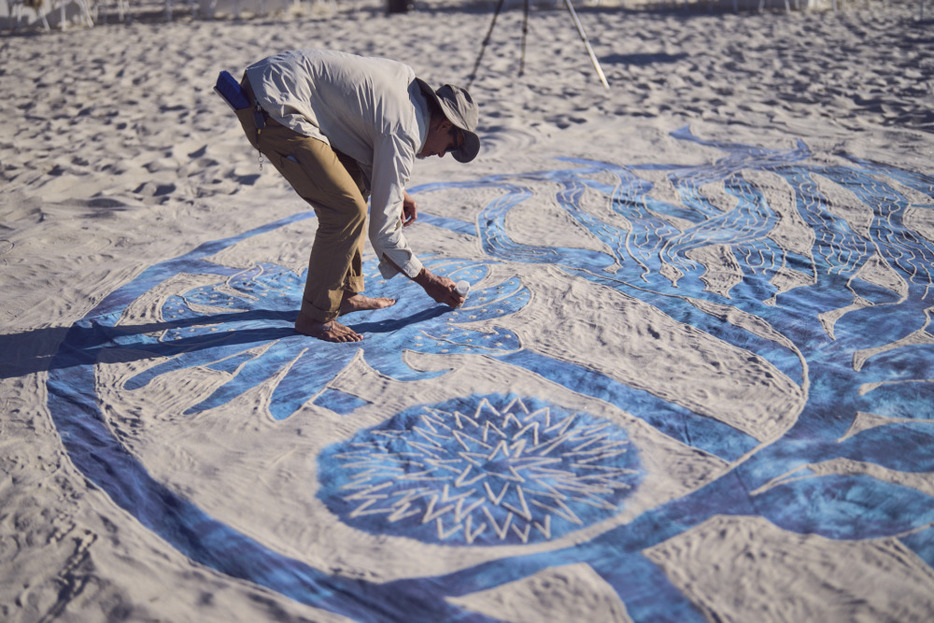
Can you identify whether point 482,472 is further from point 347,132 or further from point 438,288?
point 347,132

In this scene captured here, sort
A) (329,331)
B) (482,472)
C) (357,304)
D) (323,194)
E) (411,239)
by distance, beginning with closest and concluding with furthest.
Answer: (482,472) → (323,194) → (329,331) → (357,304) → (411,239)

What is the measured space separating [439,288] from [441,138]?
0.60m

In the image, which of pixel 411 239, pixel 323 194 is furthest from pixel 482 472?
pixel 411 239

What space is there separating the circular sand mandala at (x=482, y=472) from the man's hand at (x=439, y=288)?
0.57m

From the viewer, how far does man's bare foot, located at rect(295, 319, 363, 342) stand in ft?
9.02

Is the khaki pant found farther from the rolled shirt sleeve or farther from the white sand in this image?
the white sand

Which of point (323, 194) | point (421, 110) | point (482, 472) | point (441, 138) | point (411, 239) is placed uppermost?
point (421, 110)

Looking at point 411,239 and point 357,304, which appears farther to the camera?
point 411,239

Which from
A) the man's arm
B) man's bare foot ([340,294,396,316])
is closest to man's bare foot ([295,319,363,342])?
man's bare foot ([340,294,396,316])

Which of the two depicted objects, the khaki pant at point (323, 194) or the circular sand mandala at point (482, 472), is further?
the khaki pant at point (323, 194)

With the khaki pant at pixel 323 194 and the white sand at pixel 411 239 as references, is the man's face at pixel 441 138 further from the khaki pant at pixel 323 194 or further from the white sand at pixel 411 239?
the white sand at pixel 411 239

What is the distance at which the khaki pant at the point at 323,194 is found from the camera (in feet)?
7.82

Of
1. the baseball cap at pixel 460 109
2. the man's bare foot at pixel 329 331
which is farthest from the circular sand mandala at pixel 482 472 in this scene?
the baseball cap at pixel 460 109

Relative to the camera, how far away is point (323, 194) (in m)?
2.46
